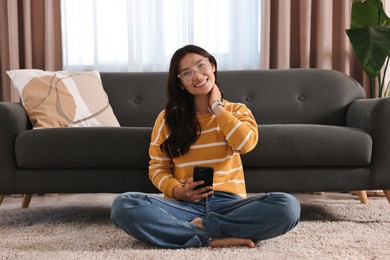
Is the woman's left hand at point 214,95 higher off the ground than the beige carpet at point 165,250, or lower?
higher

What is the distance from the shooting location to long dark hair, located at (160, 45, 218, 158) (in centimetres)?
188

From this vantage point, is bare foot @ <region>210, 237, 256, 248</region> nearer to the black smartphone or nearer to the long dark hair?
the black smartphone

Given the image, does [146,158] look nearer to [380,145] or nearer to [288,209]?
[288,209]

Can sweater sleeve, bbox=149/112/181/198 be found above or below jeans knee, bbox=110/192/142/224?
above

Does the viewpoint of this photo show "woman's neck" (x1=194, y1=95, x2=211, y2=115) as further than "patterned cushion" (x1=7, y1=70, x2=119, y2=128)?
No

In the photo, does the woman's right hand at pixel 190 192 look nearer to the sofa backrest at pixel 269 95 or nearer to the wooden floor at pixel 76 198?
the sofa backrest at pixel 269 95

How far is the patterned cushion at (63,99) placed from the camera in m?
2.64

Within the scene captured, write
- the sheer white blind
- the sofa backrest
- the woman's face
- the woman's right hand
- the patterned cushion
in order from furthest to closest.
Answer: the sheer white blind < the sofa backrest < the patterned cushion < the woman's face < the woman's right hand

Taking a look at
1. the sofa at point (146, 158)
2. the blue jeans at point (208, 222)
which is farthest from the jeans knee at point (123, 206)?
the sofa at point (146, 158)

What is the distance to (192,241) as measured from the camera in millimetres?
1748

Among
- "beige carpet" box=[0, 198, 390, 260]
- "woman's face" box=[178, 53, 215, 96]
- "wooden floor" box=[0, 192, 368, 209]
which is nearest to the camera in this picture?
"beige carpet" box=[0, 198, 390, 260]

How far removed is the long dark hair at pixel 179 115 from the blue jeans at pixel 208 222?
23cm

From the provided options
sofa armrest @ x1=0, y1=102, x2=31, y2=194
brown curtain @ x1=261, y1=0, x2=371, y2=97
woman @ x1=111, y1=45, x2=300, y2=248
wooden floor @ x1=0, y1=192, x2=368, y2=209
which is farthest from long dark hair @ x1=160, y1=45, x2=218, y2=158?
brown curtain @ x1=261, y1=0, x2=371, y2=97

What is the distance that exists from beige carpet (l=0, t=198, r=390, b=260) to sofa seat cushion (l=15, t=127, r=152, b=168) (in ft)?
0.86
